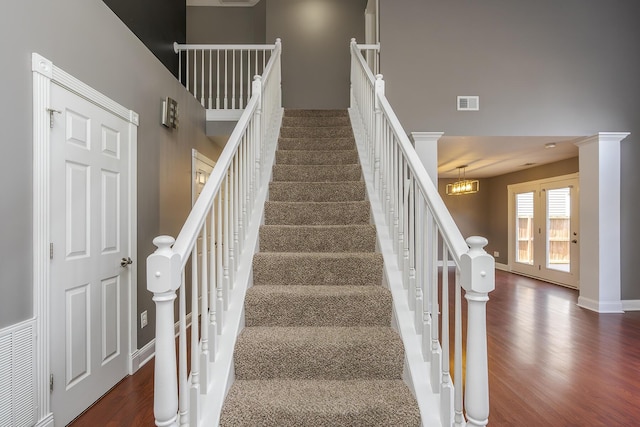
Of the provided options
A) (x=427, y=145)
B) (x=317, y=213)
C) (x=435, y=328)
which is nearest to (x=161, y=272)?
(x=435, y=328)

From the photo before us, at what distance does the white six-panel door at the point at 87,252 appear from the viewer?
1.97 metres

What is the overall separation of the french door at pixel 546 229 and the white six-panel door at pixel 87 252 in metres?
6.70

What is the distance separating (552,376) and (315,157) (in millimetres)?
2704

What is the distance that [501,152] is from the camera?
5.27 m

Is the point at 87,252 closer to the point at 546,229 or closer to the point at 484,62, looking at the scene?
the point at 484,62

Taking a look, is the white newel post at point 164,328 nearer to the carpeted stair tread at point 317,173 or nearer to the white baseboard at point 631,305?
the carpeted stair tread at point 317,173

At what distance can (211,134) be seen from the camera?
452 cm

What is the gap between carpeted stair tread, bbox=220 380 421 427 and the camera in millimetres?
1426

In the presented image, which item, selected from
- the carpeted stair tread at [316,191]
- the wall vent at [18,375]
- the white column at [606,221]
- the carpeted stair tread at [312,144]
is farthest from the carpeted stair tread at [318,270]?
the white column at [606,221]

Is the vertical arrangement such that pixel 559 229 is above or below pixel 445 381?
above

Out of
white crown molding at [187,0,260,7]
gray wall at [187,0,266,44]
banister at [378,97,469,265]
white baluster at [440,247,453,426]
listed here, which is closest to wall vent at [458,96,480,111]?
banister at [378,97,469,265]

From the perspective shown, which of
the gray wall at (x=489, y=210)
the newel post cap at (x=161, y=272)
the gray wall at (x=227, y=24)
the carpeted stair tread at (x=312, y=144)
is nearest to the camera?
the newel post cap at (x=161, y=272)

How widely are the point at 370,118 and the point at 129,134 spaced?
2020mm

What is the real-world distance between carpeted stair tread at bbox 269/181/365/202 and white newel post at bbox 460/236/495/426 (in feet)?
6.16
